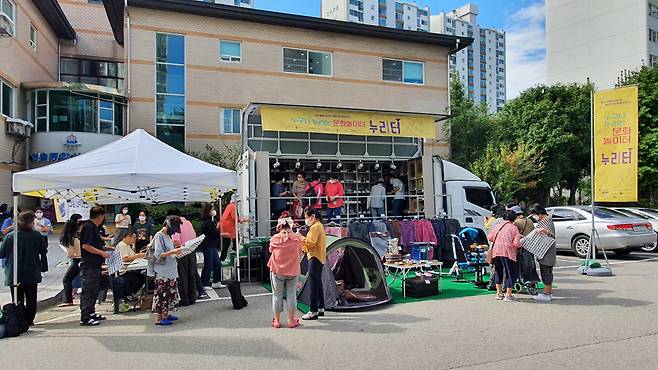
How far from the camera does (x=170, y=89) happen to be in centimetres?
2305

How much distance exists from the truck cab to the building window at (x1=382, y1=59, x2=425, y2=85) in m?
12.8

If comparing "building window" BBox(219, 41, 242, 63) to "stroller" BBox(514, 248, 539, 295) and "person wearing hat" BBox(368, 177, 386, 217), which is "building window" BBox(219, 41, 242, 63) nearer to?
"person wearing hat" BBox(368, 177, 386, 217)

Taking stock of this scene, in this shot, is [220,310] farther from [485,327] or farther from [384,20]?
[384,20]

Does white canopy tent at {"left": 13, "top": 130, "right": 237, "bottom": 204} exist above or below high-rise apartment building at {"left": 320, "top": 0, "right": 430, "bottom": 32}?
below

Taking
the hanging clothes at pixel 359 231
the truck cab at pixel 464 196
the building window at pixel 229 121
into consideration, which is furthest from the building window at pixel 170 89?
the hanging clothes at pixel 359 231

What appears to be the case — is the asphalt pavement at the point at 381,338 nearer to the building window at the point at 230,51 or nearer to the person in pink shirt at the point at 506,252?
the person in pink shirt at the point at 506,252

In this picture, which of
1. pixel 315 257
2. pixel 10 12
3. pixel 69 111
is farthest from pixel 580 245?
pixel 10 12

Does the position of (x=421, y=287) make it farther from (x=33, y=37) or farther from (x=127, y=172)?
(x=33, y=37)

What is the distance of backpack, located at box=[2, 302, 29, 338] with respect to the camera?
6.82 meters

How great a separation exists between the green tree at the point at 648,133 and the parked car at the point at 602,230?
41.6ft

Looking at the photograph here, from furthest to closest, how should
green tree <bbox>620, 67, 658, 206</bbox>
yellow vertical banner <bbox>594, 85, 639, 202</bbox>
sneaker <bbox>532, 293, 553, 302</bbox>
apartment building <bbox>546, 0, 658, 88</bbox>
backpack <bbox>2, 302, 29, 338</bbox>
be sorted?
1. apartment building <bbox>546, 0, 658, 88</bbox>
2. green tree <bbox>620, 67, 658, 206</bbox>
3. yellow vertical banner <bbox>594, 85, 639, 202</bbox>
4. sneaker <bbox>532, 293, 553, 302</bbox>
5. backpack <bbox>2, 302, 29, 338</bbox>

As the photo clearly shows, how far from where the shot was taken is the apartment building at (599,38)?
164 feet

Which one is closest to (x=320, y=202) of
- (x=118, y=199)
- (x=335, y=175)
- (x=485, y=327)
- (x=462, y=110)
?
(x=335, y=175)

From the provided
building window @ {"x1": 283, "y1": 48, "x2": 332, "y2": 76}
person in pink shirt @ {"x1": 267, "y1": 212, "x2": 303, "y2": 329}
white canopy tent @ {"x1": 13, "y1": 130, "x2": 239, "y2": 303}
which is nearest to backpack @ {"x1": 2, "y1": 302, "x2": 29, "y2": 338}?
white canopy tent @ {"x1": 13, "y1": 130, "x2": 239, "y2": 303}
